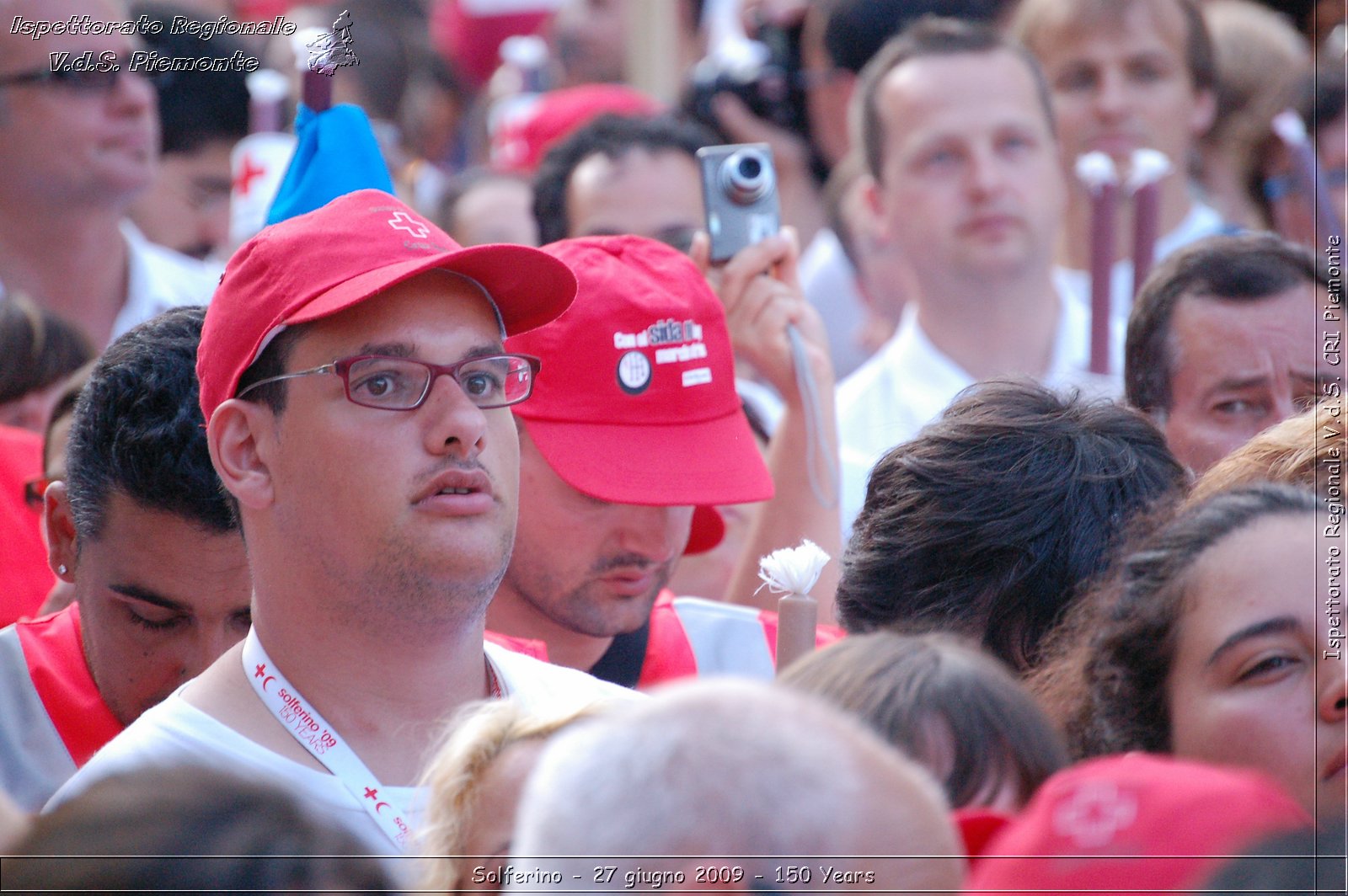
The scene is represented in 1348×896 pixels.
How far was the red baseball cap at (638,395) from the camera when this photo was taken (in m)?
2.74

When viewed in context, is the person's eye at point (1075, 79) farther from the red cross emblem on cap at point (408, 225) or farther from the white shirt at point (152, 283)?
the red cross emblem on cap at point (408, 225)

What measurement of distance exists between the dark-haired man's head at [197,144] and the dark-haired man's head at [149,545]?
8.78 feet

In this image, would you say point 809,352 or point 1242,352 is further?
point 809,352

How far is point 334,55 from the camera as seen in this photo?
3113mm

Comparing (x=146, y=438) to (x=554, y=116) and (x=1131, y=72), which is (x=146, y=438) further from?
(x=554, y=116)

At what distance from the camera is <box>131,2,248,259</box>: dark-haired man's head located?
5055 millimetres

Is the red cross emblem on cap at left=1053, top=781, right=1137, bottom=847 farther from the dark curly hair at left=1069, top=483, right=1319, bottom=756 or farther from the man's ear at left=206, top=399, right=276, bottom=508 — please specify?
the man's ear at left=206, top=399, right=276, bottom=508

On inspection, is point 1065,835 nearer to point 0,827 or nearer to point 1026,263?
point 0,827

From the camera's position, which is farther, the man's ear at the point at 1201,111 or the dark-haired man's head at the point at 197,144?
the dark-haired man's head at the point at 197,144

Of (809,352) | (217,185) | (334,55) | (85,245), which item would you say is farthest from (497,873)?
(217,185)

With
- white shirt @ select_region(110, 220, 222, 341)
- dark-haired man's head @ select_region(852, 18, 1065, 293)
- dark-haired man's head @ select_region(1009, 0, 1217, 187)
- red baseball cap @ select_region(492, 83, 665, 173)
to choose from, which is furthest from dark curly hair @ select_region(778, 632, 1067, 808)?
red baseball cap @ select_region(492, 83, 665, 173)

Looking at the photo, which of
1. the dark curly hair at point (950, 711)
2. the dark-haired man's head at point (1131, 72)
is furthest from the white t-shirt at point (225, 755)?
the dark-haired man's head at point (1131, 72)

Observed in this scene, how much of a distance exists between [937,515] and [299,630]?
891mm

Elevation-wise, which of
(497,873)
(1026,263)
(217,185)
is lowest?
(497,873)
